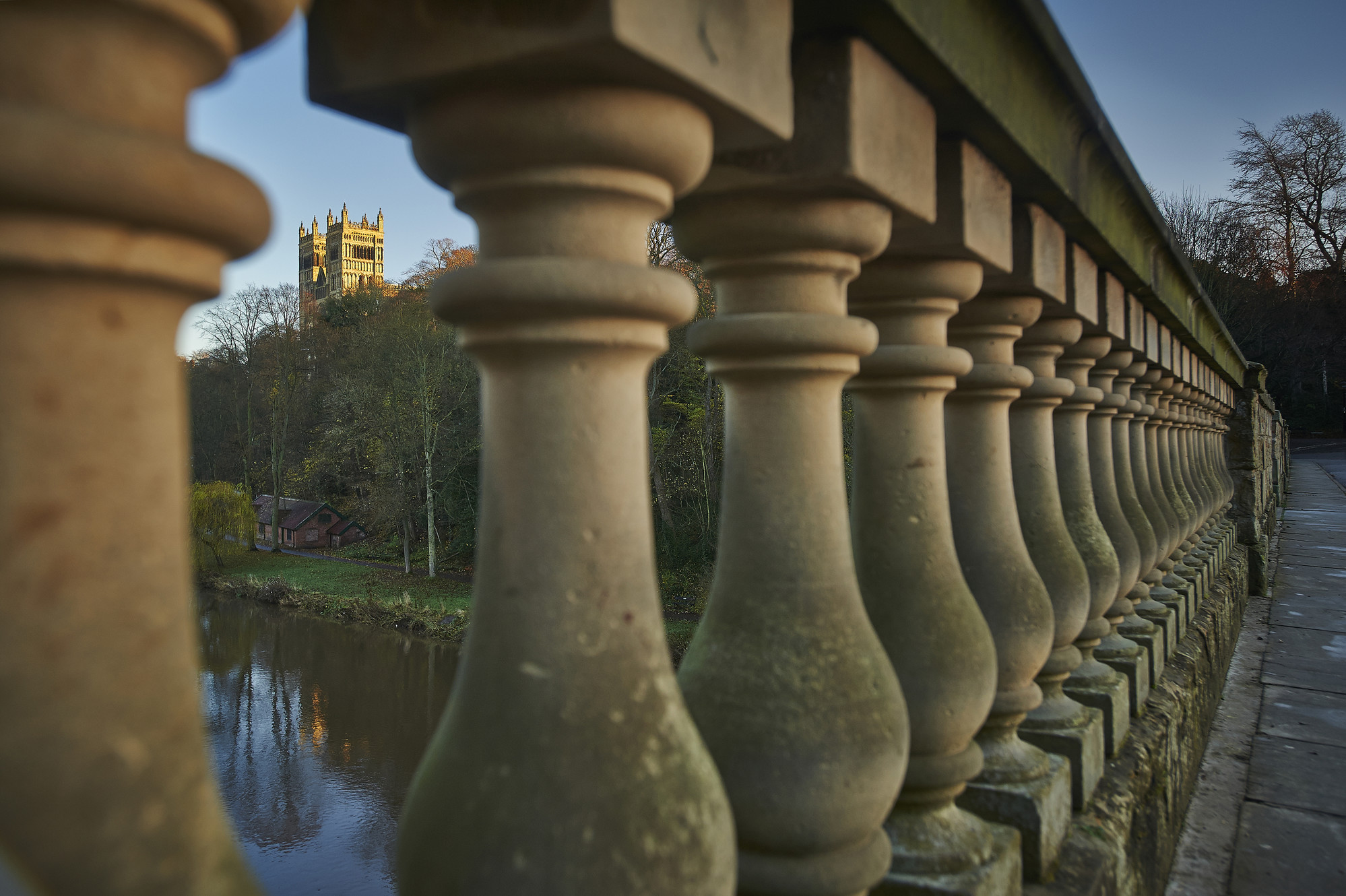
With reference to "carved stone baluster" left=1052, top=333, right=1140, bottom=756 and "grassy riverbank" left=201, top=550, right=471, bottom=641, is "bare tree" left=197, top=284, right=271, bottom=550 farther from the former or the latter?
"carved stone baluster" left=1052, top=333, right=1140, bottom=756

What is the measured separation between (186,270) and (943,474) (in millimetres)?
1515

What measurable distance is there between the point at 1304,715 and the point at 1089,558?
334 cm

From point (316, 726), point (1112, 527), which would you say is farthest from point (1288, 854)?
point (316, 726)

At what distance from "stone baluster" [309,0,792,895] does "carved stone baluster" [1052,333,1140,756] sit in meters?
2.27

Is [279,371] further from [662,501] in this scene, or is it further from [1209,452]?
[1209,452]

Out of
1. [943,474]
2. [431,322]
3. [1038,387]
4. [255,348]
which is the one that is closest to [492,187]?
[943,474]

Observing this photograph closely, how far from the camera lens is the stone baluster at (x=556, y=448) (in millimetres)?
940

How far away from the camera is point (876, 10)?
1309 mm

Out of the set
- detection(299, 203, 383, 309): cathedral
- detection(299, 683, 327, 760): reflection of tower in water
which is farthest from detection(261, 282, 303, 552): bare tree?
detection(299, 203, 383, 309): cathedral

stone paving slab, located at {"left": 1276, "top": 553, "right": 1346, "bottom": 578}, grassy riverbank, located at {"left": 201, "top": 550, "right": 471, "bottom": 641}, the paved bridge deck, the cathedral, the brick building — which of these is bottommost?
grassy riverbank, located at {"left": 201, "top": 550, "right": 471, "bottom": 641}

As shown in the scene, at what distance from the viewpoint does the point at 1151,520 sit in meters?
4.76

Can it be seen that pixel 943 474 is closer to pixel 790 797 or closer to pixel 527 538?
pixel 790 797

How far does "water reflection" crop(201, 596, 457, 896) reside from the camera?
14.6m

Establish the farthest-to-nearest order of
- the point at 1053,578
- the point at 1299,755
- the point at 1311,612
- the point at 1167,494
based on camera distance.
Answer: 1. the point at 1311,612
2. the point at 1167,494
3. the point at 1299,755
4. the point at 1053,578
